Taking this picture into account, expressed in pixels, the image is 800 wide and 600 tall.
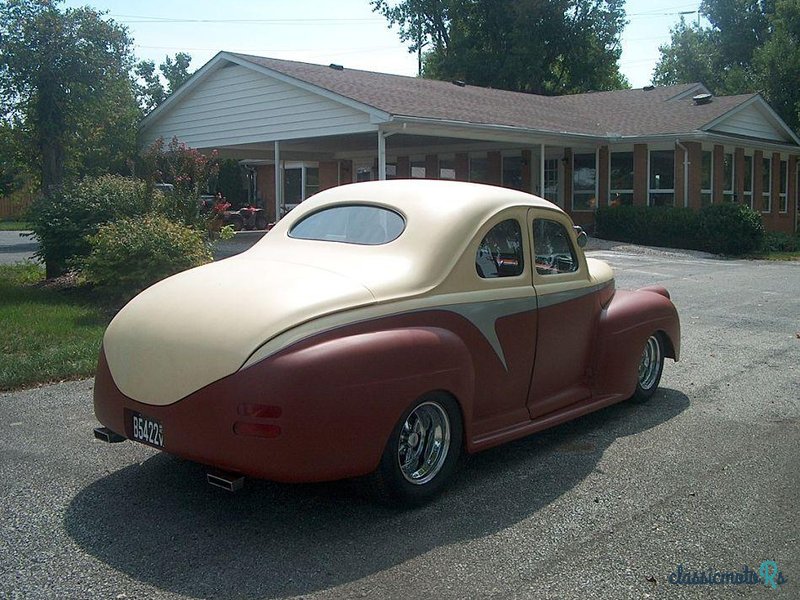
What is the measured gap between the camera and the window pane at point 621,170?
26891 mm

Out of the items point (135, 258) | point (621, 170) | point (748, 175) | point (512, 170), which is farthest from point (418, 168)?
point (135, 258)

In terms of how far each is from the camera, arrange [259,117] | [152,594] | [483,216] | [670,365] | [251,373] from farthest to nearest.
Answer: [259,117]
[670,365]
[483,216]
[251,373]
[152,594]

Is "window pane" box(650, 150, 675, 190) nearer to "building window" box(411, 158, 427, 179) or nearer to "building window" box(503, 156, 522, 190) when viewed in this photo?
"building window" box(503, 156, 522, 190)

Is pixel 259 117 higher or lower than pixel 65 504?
higher

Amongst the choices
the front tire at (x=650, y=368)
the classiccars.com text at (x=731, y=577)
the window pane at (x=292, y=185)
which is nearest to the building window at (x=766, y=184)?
the window pane at (x=292, y=185)

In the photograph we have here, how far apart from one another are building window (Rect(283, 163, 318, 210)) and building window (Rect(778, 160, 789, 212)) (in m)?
17.5

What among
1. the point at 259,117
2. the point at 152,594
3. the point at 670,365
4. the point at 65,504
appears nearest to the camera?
the point at 152,594

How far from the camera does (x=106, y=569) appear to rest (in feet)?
12.9

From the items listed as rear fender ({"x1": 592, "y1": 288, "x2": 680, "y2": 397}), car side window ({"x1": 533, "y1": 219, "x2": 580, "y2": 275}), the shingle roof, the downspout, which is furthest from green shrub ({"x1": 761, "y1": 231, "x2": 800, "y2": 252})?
car side window ({"x1": 533, "y1": 219, "x2": 580, "y2": 275})

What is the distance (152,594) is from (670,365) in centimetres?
620

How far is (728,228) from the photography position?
76.4 ft

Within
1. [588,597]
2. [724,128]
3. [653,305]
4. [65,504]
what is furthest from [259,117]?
[588,597]

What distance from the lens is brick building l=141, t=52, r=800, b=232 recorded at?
20719mm

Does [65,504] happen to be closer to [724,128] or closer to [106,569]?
[106,569]
